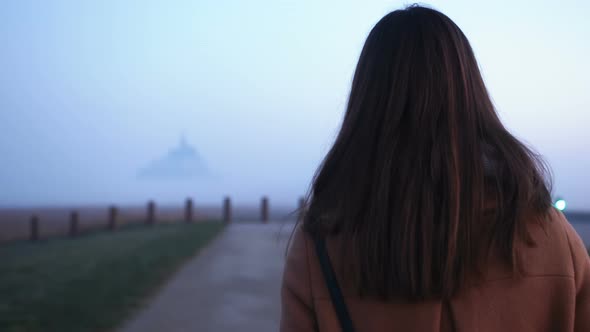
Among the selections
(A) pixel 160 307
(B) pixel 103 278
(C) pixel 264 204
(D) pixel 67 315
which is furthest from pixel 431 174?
(C) pixel 264 204

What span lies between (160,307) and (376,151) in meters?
7.06

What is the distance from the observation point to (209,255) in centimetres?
1369

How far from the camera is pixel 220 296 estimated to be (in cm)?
927

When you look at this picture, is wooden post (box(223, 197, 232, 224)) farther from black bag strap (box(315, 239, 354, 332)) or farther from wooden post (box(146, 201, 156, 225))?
black bag strap (box(315, 239, 354, 332))

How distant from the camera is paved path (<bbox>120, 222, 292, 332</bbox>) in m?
7.49

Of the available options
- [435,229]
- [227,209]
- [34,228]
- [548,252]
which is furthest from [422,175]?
[227,209]

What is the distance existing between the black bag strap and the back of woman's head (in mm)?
54

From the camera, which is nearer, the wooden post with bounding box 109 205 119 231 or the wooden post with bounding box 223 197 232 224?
the wooden post with bounding box 109 205 119 231

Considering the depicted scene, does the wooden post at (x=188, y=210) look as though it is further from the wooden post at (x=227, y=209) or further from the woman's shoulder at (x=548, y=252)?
the woman's shoulder at (x=548, y=252)

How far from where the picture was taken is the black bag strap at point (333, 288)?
166cm

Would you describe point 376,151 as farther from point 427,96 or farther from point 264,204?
point 264,204

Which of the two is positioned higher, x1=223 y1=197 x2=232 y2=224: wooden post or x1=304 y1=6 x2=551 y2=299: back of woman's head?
x1=304 y1=6 x2=551 y2=299: back of woman's head

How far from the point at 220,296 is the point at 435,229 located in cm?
798

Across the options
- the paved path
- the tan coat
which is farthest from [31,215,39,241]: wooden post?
the tan coat
